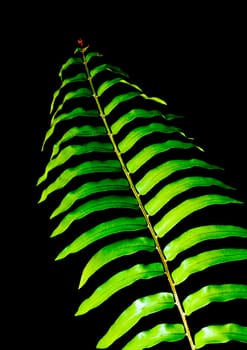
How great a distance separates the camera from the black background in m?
2.20

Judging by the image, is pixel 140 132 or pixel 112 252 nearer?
pixel 112 252

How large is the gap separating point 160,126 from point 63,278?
921 millimetres

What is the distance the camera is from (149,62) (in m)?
2.54

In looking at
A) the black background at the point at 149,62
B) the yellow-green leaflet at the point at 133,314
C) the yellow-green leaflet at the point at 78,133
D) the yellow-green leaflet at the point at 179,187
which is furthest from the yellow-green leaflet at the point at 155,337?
the black background at the point at 149,62

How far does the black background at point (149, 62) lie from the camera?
7.23 ft

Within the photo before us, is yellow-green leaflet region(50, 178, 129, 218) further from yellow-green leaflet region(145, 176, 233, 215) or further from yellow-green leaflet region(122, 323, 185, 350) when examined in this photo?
yellow-green leaflet region(122, 323, 185, 350)

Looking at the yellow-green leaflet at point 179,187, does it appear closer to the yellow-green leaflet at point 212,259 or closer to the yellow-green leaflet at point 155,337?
the yellow-green leaflet at point 212,259

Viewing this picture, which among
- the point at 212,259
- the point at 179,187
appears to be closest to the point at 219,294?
the point at 212,259

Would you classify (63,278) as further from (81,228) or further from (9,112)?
(9,112)

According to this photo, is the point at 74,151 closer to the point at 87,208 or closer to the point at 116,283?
the point at 87,208

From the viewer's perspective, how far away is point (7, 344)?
1.68 metres

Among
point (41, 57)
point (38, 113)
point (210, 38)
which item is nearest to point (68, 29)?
point (41, 57)

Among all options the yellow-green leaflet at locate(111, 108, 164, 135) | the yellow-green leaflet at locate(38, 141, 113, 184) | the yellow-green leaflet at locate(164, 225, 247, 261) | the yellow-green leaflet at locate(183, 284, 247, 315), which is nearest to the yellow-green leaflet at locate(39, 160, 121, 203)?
the yellow-green leaflet at locate(38, 141, 113, 184)

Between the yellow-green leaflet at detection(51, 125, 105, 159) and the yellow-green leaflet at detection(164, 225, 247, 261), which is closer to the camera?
the yellow-green leaflet at detection(164, 225, 247, 261)
